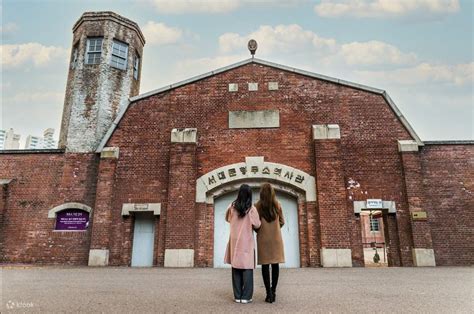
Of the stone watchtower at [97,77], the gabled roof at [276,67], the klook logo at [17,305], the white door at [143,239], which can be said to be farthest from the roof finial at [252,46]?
A: the klook logo at [17,305]

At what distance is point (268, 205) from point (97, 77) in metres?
12.0

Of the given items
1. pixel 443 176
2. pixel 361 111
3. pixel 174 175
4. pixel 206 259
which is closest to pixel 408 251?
pixel 443 176

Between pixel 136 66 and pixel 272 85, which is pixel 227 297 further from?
pixel 136 66

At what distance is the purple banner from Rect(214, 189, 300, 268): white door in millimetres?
4853

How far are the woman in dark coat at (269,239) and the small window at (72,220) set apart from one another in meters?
9.44

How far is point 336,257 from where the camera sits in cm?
1010

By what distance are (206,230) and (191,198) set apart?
1.19 metres

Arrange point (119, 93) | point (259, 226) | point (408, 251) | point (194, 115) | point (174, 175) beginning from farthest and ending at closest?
point (119, 93) < point (194, 115) < point (174, 175) < point (408, 251) < point (259, 226)

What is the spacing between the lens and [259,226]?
443 centimetres

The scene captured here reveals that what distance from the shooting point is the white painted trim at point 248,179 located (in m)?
11.1

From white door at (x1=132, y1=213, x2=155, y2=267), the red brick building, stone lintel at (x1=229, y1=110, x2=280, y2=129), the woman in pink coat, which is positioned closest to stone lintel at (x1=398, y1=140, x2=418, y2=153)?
the red brick building

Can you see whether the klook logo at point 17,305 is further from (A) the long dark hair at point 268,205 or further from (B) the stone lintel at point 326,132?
(B) the stone lintel at point 326,132

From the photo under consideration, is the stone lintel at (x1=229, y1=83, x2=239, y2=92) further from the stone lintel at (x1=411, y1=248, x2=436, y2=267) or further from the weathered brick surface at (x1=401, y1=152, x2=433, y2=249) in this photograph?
the stone lintel at (x1=411, y1=248, x2=436, y2=267)

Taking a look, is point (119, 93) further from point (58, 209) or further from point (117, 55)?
point (58, 209)
